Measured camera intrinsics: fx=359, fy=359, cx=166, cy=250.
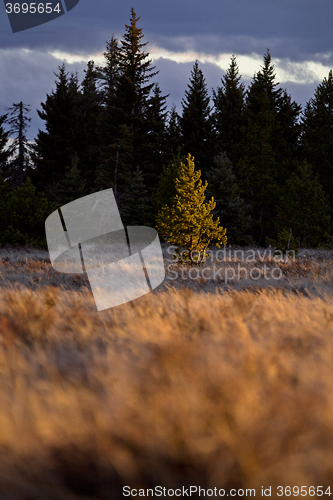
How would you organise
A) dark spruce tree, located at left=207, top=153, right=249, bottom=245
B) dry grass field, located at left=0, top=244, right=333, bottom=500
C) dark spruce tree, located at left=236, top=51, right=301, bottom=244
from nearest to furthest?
dry grass field, located at left=0, top=244, right=333, bottom=500 → dark spruce tree, located at left=207, top=153, right=249, bottom=245 → dark spruce tree, located at left=236, top=51, right=301, bottom=244

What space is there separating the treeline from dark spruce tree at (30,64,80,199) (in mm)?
96

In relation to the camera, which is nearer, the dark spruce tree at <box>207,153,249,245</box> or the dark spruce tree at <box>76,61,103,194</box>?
the dark spruce tree at <box>207,153,249,245</box>

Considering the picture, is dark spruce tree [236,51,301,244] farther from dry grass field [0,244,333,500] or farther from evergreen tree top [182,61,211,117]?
dry grass field [0,244,333,500]

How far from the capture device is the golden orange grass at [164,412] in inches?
79.8

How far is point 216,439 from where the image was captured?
2.19 meters

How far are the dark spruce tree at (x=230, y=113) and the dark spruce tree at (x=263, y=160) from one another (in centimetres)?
116

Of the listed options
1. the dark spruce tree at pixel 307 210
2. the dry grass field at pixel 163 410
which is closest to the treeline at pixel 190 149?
the dark spruce tree at pixel 307 210

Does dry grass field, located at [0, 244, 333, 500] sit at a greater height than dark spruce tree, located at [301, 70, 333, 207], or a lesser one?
lesser

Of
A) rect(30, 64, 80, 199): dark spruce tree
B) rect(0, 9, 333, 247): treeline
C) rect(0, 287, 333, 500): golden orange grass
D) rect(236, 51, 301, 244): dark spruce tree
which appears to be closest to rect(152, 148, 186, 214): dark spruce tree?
rect(0, 9, 333, 247): treeline

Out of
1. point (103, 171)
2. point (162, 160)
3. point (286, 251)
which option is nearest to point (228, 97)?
point (162, 160)

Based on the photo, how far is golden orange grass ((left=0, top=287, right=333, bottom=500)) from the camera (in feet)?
6.65

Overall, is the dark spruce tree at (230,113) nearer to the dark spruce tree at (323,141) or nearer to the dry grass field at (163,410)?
the dark spruce tree at (323,141)

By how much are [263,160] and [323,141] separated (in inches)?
230

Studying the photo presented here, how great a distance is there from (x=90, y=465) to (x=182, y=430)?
581 mm
